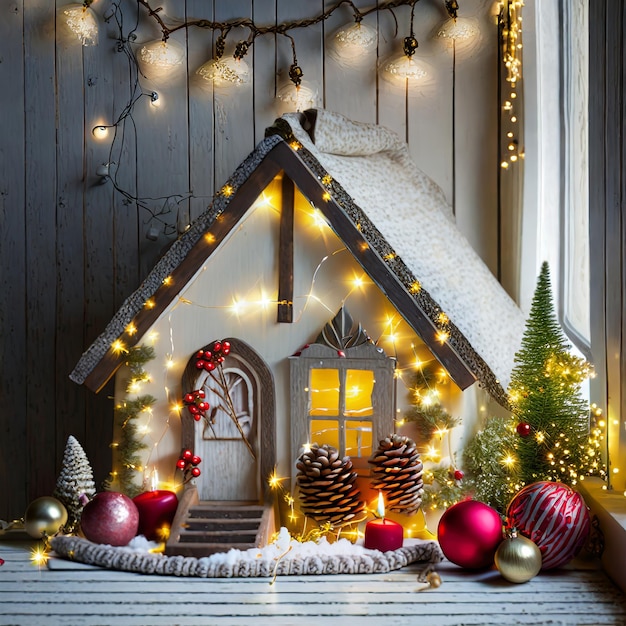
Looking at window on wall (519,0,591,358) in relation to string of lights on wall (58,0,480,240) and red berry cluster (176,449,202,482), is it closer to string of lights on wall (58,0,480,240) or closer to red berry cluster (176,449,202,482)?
string of lights on wall (58,0,480,240)

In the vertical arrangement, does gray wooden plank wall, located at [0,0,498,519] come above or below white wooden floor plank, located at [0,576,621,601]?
above

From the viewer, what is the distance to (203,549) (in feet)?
4.20

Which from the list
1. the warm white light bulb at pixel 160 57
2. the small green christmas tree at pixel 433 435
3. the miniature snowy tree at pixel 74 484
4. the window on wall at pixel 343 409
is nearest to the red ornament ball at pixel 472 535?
the small green christmas tree at pixel 433 435

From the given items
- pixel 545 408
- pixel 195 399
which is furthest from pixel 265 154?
pixel 545 408

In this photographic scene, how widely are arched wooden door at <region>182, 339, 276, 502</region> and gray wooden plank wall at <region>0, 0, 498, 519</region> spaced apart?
774 millimetres

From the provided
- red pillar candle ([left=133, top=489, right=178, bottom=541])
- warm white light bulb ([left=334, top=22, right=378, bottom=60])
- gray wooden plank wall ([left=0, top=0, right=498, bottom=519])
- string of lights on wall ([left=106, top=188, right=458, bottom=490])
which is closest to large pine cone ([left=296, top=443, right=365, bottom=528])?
string of lights on wall ([left=106, top=188, right=458, bottom=490])

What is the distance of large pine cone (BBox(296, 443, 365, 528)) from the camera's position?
4.43 feet

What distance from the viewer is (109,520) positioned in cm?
131

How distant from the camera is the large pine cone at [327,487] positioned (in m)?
1.35

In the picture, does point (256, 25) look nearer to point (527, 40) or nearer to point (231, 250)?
point (527, 40)

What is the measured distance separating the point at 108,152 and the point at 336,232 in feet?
3.35

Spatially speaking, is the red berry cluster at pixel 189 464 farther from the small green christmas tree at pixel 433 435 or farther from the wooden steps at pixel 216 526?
the small green christmas tree at pixel 433 435

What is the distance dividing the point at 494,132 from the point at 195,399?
3.89 ft

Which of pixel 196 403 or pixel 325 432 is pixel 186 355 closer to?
pixel 196 403
